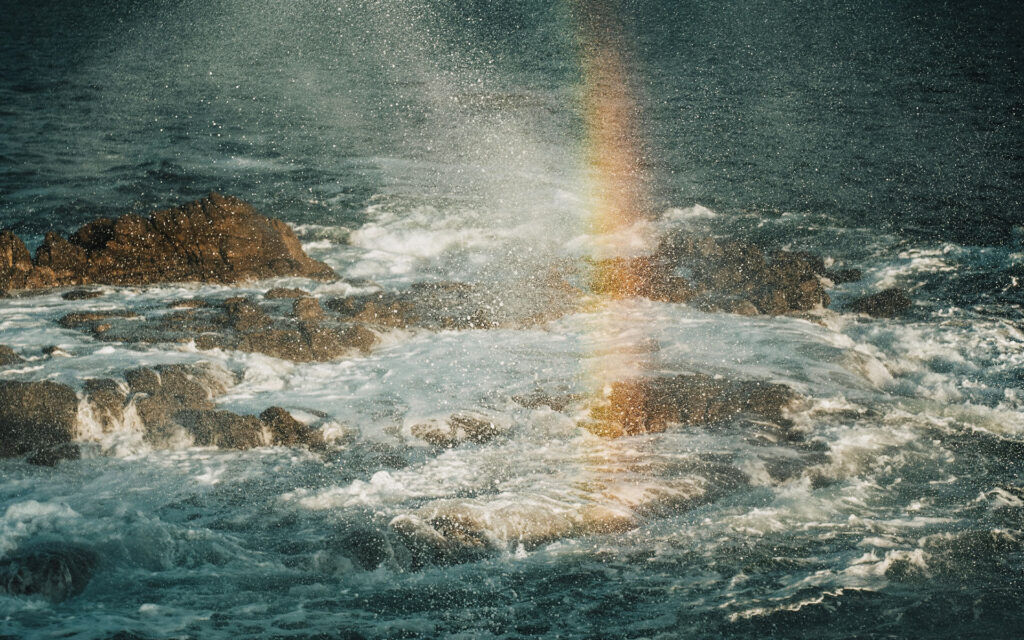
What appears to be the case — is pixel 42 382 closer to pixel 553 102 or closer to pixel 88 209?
pixel 88 209

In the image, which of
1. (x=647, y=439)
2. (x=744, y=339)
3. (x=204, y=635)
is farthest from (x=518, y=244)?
(x=204, y=635)

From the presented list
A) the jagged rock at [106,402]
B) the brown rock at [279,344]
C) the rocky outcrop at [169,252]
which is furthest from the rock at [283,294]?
the jagged rock at [106,402]

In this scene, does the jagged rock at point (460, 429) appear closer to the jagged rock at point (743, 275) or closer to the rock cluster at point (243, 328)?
the rock cluster at point (243, 328)

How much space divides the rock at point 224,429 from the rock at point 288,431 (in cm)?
7

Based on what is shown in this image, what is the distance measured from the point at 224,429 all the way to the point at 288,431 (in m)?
0.52

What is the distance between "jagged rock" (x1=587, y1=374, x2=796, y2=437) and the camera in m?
7.45

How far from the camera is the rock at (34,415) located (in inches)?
266

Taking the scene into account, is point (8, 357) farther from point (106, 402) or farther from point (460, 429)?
point (460, 429)

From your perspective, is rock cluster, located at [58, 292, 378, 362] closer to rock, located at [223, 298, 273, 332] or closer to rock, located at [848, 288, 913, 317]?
rock, located at [223, 298, 273, 332]

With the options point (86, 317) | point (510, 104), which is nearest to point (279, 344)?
point (86, 317)

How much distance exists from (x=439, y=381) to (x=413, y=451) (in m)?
1.47

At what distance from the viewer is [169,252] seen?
1106 cm

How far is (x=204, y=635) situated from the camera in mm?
4676

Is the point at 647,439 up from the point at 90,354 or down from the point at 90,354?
down
